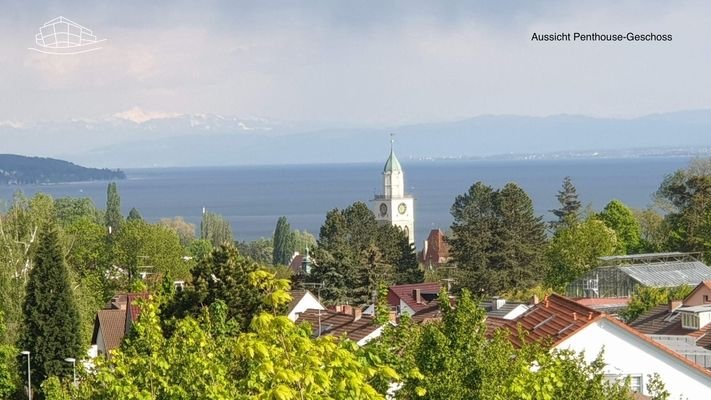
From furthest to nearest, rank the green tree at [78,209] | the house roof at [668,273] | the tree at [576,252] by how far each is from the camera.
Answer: the green tree at [78,209] < the tree at [576,252] < the house roof at [668,273]

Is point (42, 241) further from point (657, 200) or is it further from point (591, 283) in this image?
point (657, 200)

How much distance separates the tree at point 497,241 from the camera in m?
68.4

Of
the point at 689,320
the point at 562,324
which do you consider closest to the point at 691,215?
the point at 689,320

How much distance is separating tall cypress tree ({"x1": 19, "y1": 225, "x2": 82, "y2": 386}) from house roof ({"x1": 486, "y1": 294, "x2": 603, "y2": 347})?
52.6 feet

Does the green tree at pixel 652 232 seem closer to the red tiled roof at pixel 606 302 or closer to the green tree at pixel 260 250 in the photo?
the red tiled roof at pixel 606 302

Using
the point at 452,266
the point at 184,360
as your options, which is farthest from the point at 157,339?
the point at 452,266

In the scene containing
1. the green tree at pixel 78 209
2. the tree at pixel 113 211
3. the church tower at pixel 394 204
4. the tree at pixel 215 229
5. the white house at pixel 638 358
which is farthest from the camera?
the tree at pixel 215 229

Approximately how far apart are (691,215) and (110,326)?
4362 centimetres

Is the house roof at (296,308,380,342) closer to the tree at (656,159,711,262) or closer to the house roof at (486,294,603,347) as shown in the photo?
the house roof at (486,294,603,347)

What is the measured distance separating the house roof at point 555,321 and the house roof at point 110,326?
18072mm

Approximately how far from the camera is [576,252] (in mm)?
70562

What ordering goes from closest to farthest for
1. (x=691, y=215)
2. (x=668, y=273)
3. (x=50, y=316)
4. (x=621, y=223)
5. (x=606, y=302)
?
(x=50, y=316) → (x=606, y=302) → (x=668, y=273) → (x=691, y=215) → (x=621, y=223)

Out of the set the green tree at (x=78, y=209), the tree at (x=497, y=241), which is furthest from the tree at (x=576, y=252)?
the green tree at (x=78, y=209)

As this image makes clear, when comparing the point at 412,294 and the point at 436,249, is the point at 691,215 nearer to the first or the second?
the point at 412,294
